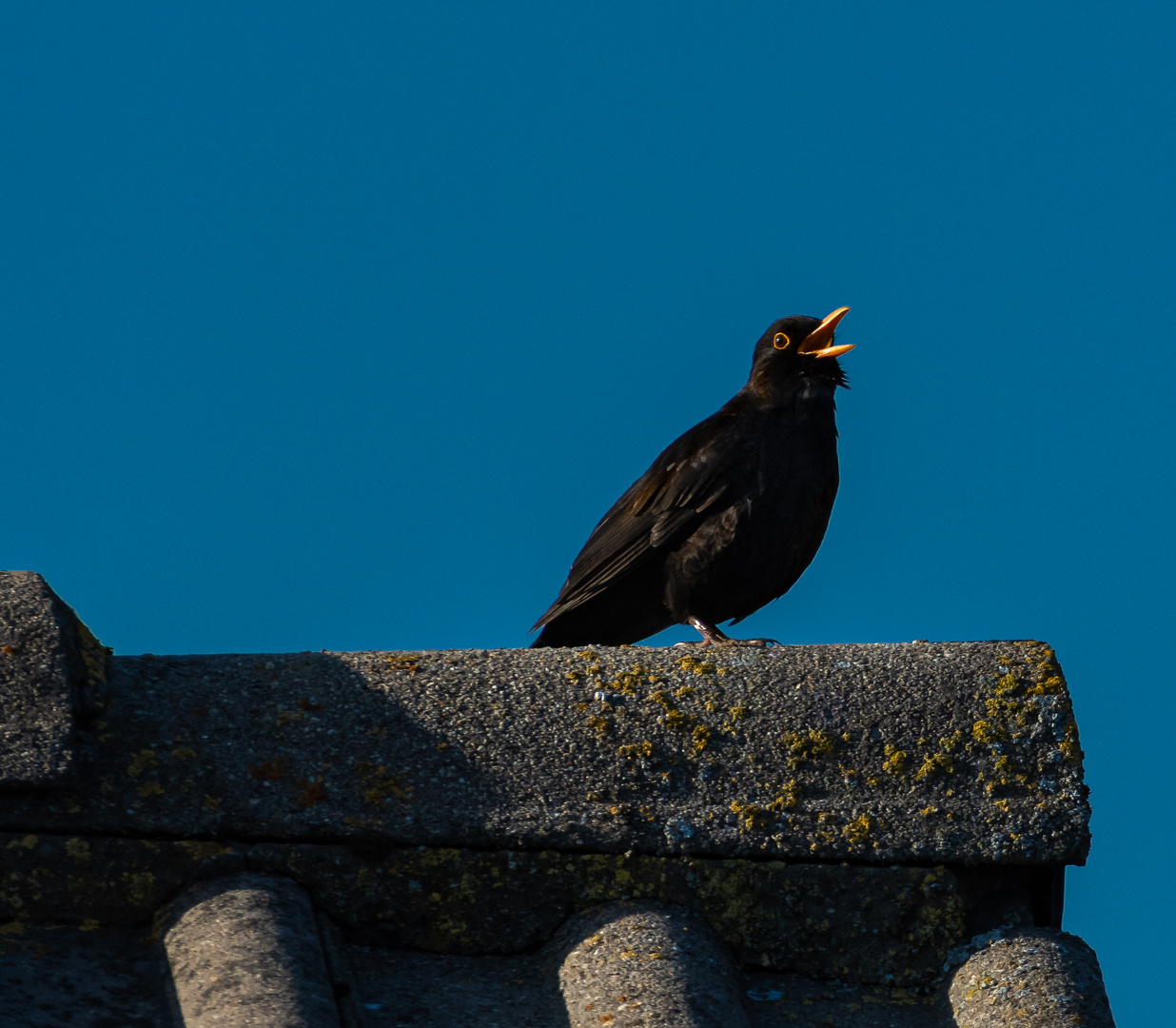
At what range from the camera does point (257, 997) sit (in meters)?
1.90

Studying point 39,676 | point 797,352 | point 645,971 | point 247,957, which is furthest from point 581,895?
point 797,352

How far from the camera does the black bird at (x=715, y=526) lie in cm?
493

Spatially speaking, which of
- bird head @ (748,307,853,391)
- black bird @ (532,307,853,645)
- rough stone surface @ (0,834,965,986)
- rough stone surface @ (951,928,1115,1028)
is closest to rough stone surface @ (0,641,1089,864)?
rough stone surface @ (0,834,965,986)

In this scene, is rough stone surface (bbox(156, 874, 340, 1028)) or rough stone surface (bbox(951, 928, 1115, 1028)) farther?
rough stone surface (bbox(951, 928, 1115, 1028))

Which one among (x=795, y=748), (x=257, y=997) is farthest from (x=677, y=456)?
(x=257, y=997)

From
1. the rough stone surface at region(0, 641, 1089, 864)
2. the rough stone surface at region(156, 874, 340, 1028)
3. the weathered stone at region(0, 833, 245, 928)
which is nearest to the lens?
the rough stone surface at region(156, 874, 340, 1028)

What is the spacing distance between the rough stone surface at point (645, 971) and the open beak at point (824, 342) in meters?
3.46

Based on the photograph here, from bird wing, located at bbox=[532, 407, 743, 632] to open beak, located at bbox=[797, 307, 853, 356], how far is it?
48cm

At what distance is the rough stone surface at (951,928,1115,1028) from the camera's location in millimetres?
2066

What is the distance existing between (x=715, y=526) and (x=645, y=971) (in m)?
2.91

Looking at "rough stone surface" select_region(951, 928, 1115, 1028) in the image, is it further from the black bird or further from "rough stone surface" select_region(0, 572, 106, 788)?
the black bird

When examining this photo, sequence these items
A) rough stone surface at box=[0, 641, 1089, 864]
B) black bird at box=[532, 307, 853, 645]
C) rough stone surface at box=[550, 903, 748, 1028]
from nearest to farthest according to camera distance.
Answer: rough stone surface at box=[550, 903, 748, 1028] < rough stone surface at box=[0, 641, 1089, 864] < black bird at box=[532, 307, 853, 645]

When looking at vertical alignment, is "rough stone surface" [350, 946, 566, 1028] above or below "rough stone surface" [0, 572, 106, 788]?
below

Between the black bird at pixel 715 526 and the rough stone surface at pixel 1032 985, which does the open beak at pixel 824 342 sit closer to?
the black bird at pixel 715 526
